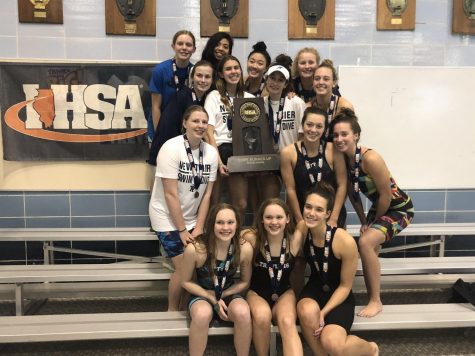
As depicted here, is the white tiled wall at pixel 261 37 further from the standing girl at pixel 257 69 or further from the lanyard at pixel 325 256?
the lanyard at pixel 325 256

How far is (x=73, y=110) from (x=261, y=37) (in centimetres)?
153

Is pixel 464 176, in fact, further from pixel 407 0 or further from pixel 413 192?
pixel 407 0

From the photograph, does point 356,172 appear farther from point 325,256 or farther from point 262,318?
point 262,318

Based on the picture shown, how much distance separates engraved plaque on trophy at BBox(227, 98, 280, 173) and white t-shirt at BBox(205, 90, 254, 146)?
9 centimetres

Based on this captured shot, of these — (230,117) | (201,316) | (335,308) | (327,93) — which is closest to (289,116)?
(327,93)

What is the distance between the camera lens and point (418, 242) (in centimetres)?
367

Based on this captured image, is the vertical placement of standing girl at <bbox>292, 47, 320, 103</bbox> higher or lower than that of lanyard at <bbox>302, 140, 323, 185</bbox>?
higher

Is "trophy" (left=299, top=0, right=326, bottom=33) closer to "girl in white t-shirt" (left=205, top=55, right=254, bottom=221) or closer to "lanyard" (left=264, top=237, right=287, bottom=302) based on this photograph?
"girl in white t-shirt" (left=205, top=55, right=254, bottom=221)

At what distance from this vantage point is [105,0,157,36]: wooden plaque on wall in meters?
3.24

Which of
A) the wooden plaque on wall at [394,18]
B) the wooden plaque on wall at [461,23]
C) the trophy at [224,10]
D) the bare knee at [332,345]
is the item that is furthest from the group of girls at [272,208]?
the wooden plaque on wall at [461,23]

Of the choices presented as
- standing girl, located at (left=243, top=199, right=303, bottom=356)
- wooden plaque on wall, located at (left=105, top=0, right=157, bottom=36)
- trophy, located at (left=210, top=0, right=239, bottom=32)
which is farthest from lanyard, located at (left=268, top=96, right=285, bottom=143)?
wooden plaque on wall, located at (left=105, top=0, right=157, bottom=36)

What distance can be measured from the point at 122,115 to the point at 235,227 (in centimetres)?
155

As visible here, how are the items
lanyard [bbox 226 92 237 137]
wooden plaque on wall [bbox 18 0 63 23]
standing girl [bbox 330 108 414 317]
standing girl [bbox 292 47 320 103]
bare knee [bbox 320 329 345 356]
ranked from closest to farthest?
bare knee [bbox 320 329 345 356] → standing girl [bbox 330 108 414 317] → lanyard [bbox 226 92 237 137] → standing girl [bbox 292 47 320 103] → wooden plaque on wall [bbox 18 0 63 23]

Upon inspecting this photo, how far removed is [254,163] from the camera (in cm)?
264
